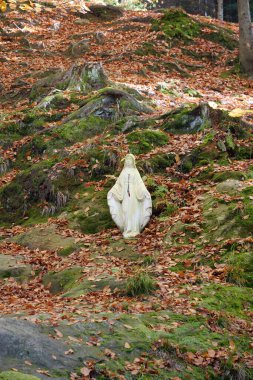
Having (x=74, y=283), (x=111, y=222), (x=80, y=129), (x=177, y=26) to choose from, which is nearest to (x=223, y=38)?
(x=177, y=26)

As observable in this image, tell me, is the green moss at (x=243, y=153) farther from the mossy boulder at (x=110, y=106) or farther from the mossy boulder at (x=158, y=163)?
the mossy boulder at (x=110, y=106)

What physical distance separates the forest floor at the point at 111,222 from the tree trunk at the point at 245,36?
0.43 metres

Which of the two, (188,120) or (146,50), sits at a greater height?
(146,50)

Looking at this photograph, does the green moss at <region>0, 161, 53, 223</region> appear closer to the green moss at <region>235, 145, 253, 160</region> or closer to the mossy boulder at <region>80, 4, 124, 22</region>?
the green moss at <region>235, 145, 253, 160</region>

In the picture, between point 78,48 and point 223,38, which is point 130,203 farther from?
point 223,38

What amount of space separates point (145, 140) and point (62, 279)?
19.1 feet

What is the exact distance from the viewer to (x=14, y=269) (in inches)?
430

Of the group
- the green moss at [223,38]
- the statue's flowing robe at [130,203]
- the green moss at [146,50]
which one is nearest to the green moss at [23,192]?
the statue's flowing robe at [130,203]

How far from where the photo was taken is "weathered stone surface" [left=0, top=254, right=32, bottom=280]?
10.8m

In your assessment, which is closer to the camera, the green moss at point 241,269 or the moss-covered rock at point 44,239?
the green moss at point 241,269

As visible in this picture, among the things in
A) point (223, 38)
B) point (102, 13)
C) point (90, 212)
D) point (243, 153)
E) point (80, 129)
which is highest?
point (102, 13)

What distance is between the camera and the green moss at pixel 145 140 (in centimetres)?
1486

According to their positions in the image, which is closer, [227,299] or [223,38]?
[227,299]

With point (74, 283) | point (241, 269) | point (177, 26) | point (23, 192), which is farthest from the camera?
point (177, 26)
